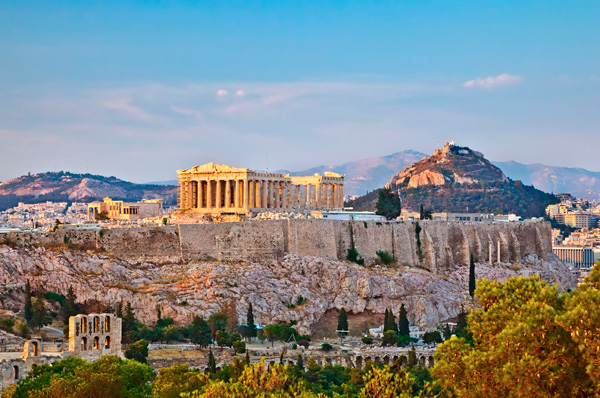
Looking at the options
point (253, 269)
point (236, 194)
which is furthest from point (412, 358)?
point (236, 194)

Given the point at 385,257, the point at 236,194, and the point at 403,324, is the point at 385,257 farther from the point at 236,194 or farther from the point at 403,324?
the point at 403,324

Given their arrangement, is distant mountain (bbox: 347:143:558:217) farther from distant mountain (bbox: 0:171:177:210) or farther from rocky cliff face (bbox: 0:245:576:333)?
rocky cliff face (bbox: 0:245:576:333)

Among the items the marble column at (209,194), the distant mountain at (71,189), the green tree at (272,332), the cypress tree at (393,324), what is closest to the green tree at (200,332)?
the green tree at (272,332)

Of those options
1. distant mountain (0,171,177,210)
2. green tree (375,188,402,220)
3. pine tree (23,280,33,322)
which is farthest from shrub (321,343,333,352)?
distant mountain (0,171,177,210)

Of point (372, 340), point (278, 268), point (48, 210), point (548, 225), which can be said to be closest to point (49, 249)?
point (278, 268)

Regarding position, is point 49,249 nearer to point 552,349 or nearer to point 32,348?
point 32,348
